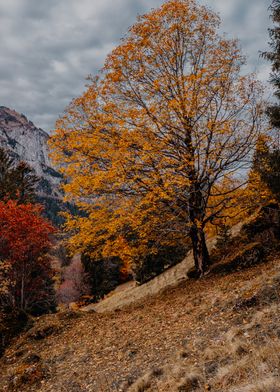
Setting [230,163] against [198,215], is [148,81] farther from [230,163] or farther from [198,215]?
[198,215]

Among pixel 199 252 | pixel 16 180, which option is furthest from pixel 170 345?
pixel 16 180

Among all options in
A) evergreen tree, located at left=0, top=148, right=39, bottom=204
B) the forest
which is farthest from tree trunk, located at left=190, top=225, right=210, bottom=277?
evergreen tree, located at left=0, top=148, right=39, bottom=204

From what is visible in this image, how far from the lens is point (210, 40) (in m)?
11.6

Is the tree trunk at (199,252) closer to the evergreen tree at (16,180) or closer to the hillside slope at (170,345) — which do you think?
the hillside slope at (170,345)

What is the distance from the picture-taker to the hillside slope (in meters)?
5.00

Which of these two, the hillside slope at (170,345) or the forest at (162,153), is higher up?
the forest at (162,153)

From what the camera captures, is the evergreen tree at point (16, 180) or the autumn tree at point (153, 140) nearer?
the autumn tree at point (153, 140)

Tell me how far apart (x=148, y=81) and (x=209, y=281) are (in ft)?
27.3

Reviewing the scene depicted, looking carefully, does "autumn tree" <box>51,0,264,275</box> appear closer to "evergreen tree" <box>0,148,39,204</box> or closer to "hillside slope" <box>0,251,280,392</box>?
A: "hillside slope" <box>0,251,280,392</box>

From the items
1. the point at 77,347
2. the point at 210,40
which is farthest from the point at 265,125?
the point at 77,347

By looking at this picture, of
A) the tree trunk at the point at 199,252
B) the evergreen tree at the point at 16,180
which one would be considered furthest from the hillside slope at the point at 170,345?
the evergreen tree at the point at 16,180

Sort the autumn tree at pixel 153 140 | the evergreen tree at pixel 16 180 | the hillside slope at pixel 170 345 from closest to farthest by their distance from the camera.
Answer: the hillside slope at pixel 170 345
the autumn tree at pixel 153 140
the evergreen tree at pixel 16 180

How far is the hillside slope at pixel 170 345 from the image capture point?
5.00 metres

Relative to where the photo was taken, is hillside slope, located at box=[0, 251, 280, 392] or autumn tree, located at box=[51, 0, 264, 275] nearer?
hillside slope, located at box=[0, 251, 280, 392]
